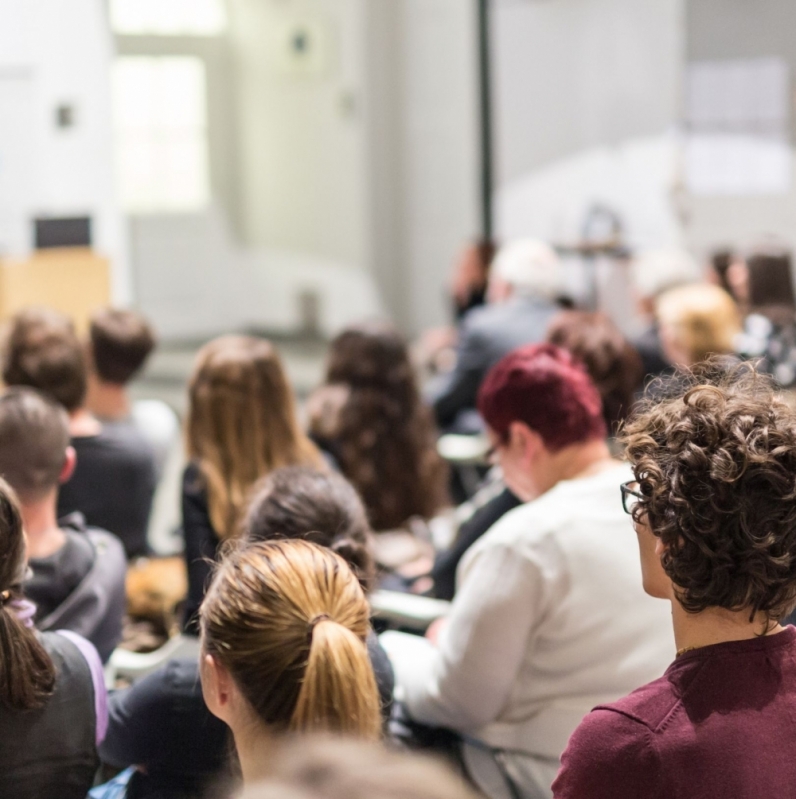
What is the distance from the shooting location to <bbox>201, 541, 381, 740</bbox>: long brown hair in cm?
131

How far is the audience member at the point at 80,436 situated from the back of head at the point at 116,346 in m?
0.28

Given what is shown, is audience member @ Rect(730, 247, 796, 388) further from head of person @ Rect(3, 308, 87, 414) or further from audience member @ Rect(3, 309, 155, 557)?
head of person @ Rect(3, 308, 87, 414)

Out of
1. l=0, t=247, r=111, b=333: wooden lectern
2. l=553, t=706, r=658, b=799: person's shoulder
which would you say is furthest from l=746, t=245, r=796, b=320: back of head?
l=553, t=706, r=658, b=799: person's shoulder

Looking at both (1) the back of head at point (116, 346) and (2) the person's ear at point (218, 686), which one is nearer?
(2) the person's ear at point (218, 686)

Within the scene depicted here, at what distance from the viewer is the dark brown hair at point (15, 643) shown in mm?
1674

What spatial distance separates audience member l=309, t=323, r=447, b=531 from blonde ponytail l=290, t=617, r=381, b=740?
7.60 ft

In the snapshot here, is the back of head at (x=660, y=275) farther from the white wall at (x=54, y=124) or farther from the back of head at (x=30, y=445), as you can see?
the back of head at (x=30, y=445)

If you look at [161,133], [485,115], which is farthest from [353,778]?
[485,115]

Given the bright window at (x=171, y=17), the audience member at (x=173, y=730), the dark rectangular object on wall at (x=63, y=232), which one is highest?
the bright window at (x=171, y=17)

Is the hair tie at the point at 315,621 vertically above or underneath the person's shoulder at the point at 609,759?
above

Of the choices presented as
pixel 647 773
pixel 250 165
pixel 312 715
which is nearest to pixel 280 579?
pixel 312 715

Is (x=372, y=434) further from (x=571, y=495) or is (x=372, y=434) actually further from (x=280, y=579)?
(x=280, y=579)

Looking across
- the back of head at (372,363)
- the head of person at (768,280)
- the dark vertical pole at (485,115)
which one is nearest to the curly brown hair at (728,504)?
the back of head at (372,363)

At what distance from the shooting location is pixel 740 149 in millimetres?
7219
